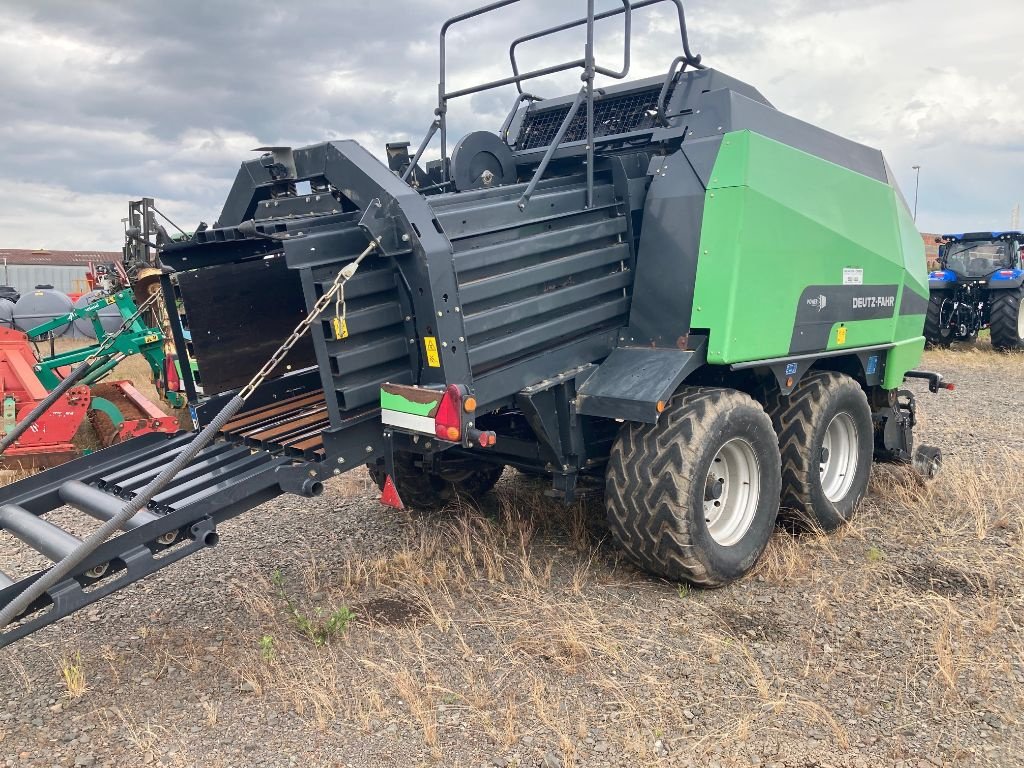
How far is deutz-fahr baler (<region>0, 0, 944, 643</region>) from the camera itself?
10.4ft

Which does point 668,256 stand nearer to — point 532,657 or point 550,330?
point 550,330

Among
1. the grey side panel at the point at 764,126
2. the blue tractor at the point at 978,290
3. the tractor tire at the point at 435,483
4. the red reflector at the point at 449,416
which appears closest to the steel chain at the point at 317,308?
the red reflector at the point at 449,416

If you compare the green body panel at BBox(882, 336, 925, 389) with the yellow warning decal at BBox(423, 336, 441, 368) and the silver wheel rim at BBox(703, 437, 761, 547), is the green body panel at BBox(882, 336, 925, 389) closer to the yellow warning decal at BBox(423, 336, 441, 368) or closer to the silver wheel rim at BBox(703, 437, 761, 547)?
the silver wheel rim at BBox(703, 437, 761, 547)

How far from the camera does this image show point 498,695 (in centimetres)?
297

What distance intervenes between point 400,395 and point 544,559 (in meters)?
1.52

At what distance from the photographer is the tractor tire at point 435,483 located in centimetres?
493

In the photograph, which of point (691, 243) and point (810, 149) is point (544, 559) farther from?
point (810, 149)

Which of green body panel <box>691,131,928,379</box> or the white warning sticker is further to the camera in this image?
the white warning sticker

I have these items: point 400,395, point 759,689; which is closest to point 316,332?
point 400,395

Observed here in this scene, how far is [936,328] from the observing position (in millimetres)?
14359

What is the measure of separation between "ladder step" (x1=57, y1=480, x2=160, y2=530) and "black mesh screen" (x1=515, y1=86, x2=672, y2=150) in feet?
10.1

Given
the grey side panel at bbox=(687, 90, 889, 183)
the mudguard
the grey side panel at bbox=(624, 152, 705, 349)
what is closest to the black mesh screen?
the grey side panel at bbox=(687, 90, 889, 183)

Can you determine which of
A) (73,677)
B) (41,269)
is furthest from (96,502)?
(41,269)

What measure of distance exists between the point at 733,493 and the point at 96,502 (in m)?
2.93
